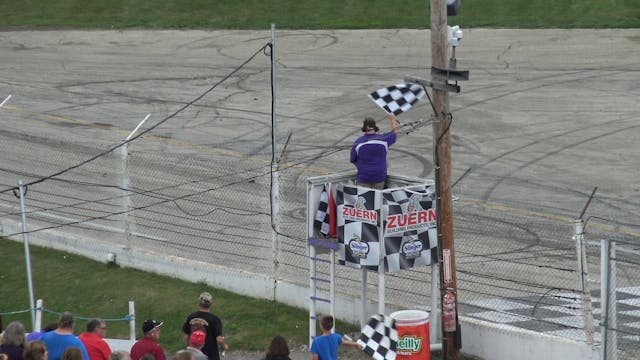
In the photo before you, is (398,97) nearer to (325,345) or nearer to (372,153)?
(372,153)

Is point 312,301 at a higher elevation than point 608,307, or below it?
below

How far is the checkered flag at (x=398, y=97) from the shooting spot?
41.6 feet

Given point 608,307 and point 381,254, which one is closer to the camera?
point 608,307

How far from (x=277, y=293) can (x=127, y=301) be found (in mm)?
2155

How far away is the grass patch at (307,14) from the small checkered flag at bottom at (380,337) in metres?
20.6

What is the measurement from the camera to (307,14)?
35.2 m

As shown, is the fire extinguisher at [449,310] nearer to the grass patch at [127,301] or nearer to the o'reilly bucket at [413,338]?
the o'reilly bucket at [413,338]


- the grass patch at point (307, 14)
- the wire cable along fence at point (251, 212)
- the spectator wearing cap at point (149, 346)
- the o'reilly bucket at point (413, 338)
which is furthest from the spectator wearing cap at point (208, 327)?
the grass patch at point (307, 14)

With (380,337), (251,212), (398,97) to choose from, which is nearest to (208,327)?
(380,337)

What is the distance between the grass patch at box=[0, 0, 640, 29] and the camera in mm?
32094

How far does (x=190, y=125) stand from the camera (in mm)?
24422

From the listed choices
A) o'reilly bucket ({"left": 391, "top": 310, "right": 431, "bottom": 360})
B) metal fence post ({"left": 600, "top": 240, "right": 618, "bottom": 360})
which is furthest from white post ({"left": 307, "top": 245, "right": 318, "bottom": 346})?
metal fence post ({"left": 600, "top": 240, "right": 618, "bottom": 360})

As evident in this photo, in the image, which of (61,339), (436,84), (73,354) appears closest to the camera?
(73,354)

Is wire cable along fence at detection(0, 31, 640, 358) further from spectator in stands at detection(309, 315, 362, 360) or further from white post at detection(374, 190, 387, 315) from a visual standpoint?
spectator in stands at detection(309, 315, 362, 360)
